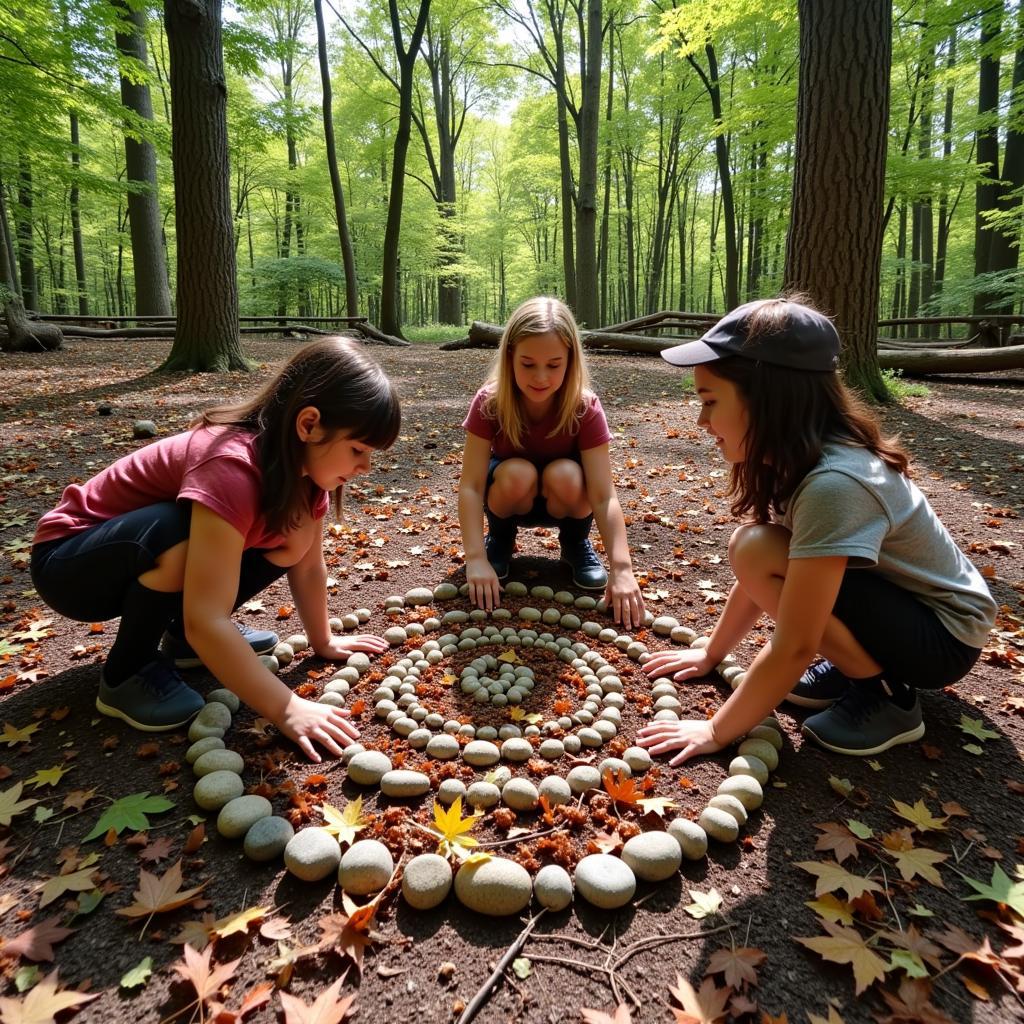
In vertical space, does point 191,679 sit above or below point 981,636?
below

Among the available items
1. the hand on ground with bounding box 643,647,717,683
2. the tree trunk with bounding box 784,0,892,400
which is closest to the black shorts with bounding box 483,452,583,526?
the hand on ground with bounding box 643,647,717,683

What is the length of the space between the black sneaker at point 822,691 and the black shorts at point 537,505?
1.42m

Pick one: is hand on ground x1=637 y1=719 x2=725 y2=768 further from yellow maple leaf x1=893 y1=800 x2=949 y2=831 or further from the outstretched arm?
the outstretched arm

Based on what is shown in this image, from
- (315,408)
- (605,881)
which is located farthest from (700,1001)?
(315,408)

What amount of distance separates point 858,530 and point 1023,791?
92 centimetres

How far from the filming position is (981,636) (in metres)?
1.77

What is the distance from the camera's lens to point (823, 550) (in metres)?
1.57

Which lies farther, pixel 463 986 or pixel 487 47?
pixel 487 47

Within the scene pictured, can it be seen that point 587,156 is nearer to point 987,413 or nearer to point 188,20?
point 188,20

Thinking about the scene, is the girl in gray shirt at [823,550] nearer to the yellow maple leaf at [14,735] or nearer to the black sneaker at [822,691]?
the black sneaker at [822,691]

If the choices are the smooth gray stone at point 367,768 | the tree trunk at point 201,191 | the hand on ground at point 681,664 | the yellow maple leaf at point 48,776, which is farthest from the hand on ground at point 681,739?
the tree trunk at point 201,191

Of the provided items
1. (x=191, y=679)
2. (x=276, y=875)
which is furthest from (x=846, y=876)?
(x=191, y=679)

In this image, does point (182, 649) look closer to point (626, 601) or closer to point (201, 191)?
point (626, 601)

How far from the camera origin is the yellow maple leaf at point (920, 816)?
1.59 m
